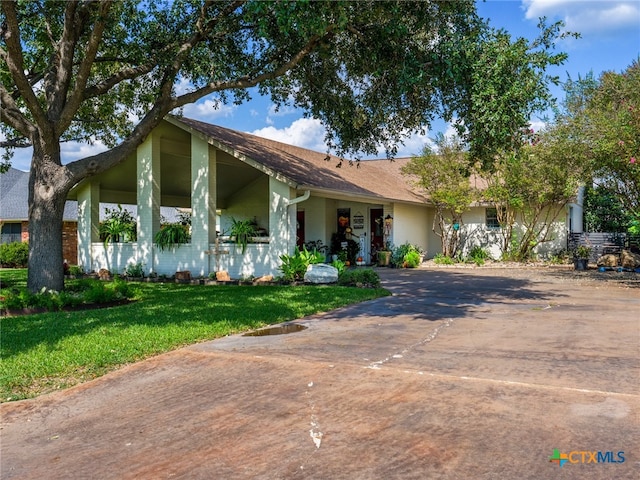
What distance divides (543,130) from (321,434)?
16.6m

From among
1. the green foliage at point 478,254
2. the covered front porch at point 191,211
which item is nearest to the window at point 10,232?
the covered front porch at point 191,211

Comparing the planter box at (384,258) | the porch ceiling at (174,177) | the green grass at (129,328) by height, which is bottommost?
the green grass at (129,328)

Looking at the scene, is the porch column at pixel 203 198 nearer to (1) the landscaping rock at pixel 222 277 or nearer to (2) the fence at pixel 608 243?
(1) the landscaping rock at pixel 222 277

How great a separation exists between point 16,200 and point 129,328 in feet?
83.6

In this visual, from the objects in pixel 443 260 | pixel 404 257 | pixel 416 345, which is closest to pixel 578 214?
pixel 443 260

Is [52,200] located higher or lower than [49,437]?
higher

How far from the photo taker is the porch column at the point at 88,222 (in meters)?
18.0

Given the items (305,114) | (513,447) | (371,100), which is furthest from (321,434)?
(305,114)

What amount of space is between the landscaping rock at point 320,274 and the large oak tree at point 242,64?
3.17 meters

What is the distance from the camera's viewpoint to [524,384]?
A: 4922 mm

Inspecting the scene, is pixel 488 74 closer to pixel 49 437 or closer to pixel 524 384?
pixel 524 384

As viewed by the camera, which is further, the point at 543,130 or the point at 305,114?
the point at 543,130

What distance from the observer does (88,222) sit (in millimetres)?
18188

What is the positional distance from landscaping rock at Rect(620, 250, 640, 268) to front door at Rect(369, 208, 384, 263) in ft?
30.1
